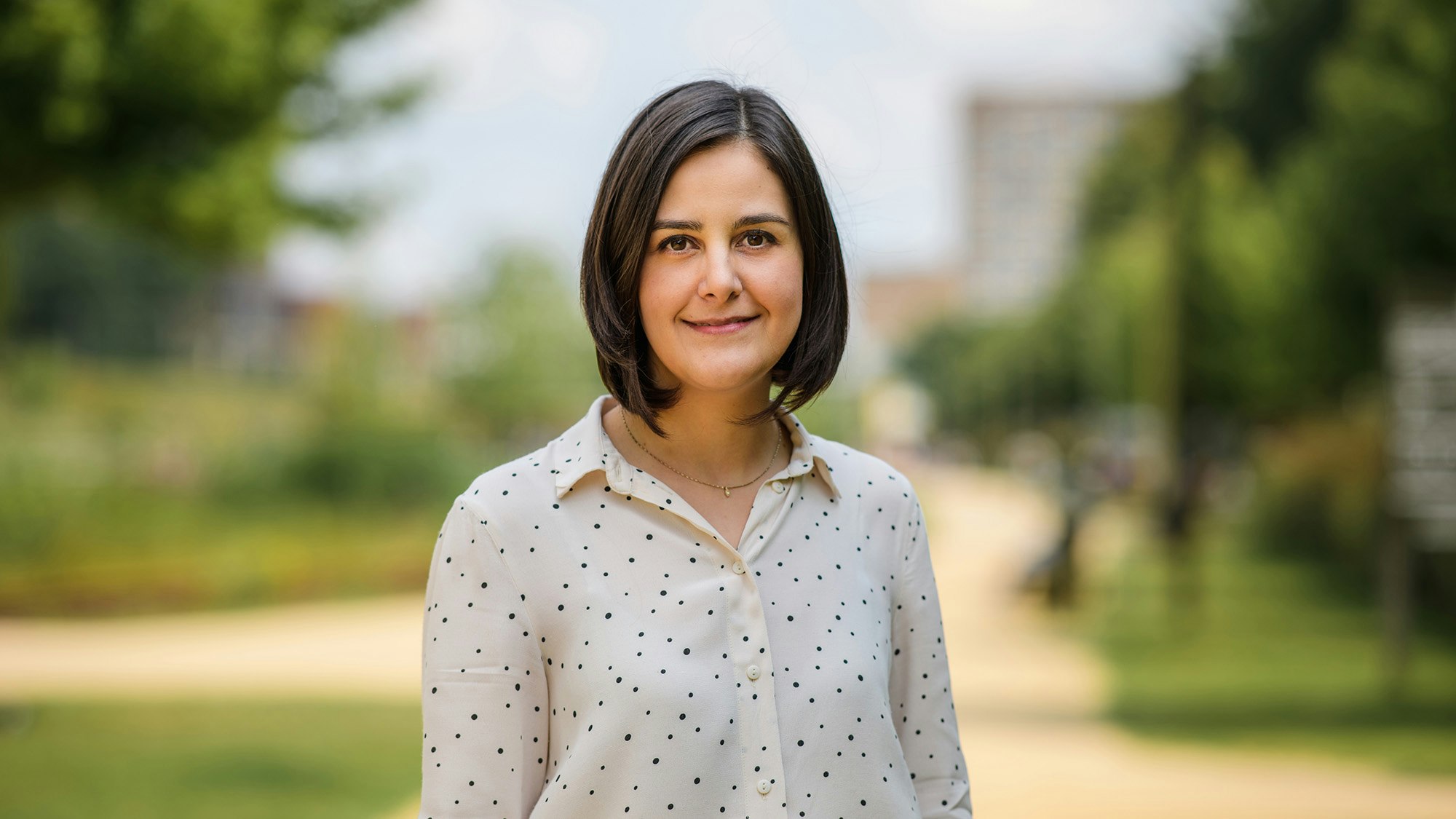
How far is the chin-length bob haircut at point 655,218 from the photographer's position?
5.31 ft

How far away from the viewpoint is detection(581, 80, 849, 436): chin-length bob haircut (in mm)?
1617

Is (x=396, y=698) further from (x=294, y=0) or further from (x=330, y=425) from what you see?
(x=330, y=425)

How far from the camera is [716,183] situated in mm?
1624

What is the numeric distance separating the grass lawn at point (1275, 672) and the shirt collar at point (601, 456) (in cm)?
736

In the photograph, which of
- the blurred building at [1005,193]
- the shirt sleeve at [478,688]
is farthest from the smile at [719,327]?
the blurred building at [1005,193]

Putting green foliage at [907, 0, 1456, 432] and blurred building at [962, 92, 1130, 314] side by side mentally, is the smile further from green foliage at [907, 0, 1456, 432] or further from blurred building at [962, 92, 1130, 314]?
blurred building at [962, 92, 1130, 314]

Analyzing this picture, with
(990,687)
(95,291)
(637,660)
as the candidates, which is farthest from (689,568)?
(95,291)

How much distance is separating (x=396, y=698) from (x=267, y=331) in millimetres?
37808

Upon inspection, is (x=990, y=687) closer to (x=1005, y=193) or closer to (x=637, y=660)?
(x=637, y=660)

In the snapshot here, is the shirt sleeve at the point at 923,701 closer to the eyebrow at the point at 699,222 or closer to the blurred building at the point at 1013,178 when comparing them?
the eyebrow at the point at 699,222

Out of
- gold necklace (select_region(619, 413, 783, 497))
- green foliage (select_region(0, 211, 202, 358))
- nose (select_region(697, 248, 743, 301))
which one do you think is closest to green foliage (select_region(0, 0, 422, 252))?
gold necklace (select_region(619, 413, 783, 497))

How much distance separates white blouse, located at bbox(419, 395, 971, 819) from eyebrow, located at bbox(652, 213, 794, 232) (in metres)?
0.26

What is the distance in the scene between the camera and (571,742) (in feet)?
5.16

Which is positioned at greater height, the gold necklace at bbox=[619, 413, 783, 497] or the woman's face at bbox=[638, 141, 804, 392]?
the woman's face at bbox=[638, 141, 804, 392]
